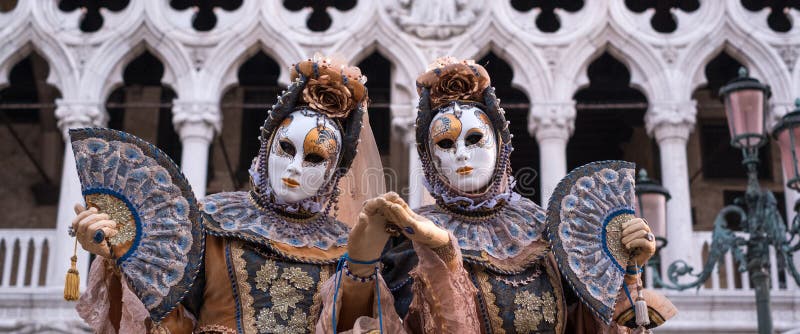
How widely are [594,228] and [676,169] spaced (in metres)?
6.11

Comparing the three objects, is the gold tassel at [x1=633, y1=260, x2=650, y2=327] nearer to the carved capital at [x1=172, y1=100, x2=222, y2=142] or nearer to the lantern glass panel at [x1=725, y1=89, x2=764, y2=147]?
the lantern glass panel at [x1=725, y1=89, x2=764, y2=147]

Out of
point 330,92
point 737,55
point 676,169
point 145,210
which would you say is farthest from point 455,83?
point 737,55

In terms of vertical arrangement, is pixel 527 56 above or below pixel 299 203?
above

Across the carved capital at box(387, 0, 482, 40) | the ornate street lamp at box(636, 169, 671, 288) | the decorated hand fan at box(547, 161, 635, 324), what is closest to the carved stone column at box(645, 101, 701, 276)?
the ornate street lamp at box(636, 169, 671, 288)

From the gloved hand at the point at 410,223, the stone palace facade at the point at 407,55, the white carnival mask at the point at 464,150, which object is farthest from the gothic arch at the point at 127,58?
the gloved hand at the point at 410,223

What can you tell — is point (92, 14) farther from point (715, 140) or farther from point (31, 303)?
point (715, 140)

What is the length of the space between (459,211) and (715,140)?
9649 millimetres

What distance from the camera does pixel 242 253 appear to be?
4.26 metres

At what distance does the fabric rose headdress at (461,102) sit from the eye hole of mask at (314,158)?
344 millimetres

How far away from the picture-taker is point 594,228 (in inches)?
165

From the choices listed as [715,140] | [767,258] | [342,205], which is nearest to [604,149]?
[715,140]

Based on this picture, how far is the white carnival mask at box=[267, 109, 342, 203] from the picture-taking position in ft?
14.1

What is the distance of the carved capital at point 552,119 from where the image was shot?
33.7 ft

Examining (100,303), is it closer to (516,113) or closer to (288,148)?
(288,148)
